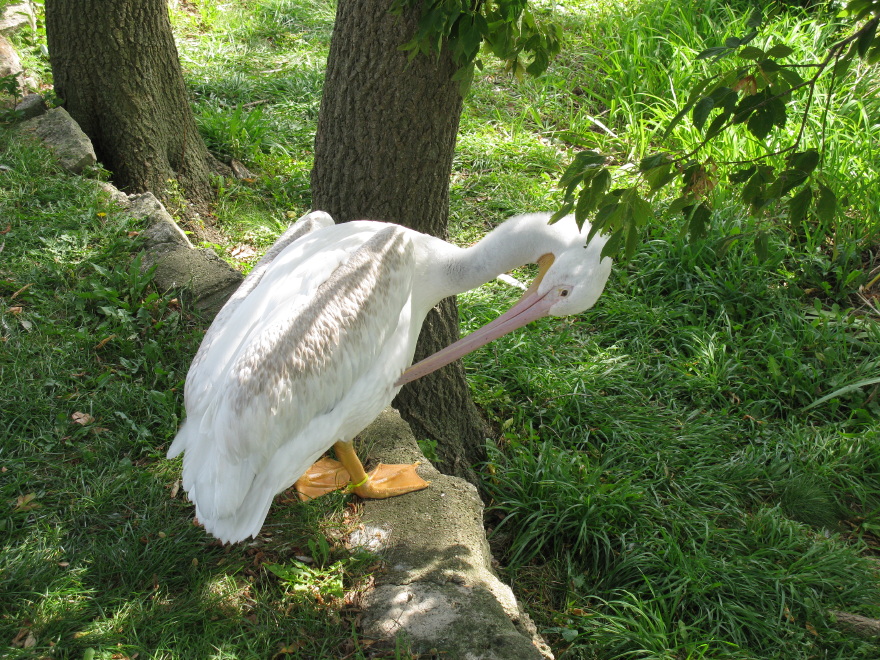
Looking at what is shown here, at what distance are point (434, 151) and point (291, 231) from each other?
78 centimetres

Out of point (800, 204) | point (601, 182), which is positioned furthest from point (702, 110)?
point (800, 204)

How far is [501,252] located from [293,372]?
1.05 meters

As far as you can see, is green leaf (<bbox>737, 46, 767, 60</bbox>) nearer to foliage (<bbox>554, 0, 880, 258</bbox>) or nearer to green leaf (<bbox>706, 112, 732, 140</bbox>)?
foliage (<bbox>554, 0, 880, 258</bbox>)

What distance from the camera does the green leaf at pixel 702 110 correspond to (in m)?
1.48

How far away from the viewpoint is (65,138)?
451 centimetres

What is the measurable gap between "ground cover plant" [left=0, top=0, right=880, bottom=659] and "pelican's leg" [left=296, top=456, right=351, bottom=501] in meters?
0.12

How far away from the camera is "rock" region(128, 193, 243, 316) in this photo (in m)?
3.81

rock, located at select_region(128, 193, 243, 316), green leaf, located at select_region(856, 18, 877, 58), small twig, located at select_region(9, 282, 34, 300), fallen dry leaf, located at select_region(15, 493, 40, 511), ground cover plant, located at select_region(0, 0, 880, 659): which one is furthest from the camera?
rock, located at select_region(128, 193, 243, 316)

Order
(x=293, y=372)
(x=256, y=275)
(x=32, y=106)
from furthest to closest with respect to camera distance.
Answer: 1. (x=32, y=106)
2. (x=256, y=275)
3. (x=293, y=372)

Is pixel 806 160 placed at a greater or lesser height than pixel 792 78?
lesser

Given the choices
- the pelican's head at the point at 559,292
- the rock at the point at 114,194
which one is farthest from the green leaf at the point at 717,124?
the rock at the point at 114,194

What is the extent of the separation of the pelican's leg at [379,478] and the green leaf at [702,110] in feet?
6.65

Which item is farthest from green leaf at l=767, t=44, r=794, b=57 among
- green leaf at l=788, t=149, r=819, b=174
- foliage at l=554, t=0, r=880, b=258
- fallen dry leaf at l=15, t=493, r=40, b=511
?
fallen dry leaf at l=15, t=493, r=40, b=511

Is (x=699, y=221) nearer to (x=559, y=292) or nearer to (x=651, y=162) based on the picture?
(x=651, y=162)
